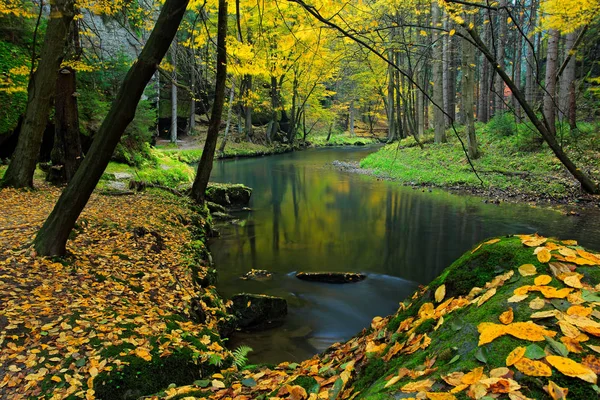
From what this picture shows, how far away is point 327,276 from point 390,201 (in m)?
7.14

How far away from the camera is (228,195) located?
551 inches

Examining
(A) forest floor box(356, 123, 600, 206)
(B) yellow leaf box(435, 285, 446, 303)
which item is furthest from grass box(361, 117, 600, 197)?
(B) yellow leaf box(435, 285, 446, 303)

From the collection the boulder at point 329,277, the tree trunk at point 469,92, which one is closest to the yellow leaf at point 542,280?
the boulder at point 329,277

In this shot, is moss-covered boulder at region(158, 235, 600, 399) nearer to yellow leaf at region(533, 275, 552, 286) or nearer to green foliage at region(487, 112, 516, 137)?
yellow leaf at region(533, 275, 552, 286)

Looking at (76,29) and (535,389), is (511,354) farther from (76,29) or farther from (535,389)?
(76,29)

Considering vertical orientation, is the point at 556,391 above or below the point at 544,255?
below

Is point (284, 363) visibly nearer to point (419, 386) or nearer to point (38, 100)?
point (419, 386)

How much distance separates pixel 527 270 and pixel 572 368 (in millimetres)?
772

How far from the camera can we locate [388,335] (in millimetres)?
2600

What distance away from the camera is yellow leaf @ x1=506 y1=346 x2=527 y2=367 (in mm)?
1410

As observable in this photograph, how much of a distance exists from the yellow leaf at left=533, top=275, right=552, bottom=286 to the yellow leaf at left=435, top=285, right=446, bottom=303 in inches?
25.7

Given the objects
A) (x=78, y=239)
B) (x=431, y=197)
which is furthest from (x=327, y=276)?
(x=431, y=197)

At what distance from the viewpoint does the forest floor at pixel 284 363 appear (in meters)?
1.46

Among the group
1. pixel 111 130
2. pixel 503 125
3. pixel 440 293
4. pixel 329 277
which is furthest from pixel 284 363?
pixel 503 125
